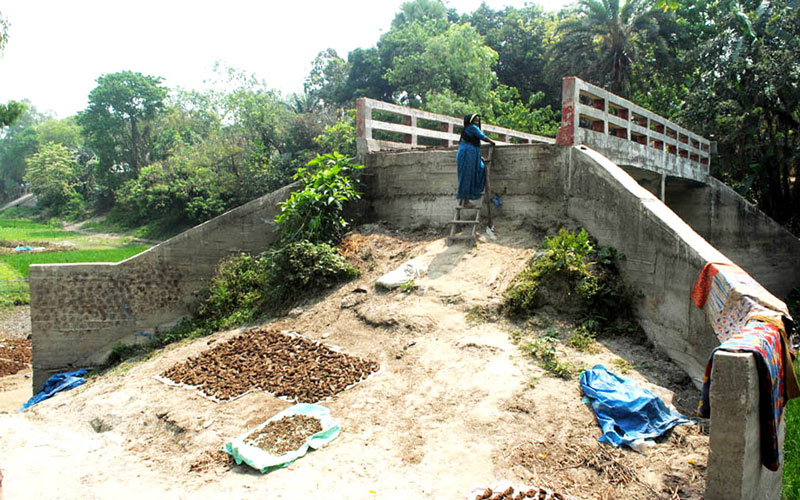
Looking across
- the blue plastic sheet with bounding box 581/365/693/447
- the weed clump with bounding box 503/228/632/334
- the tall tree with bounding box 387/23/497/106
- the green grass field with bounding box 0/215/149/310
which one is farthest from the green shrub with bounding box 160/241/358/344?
the tall tree with bounding box 387/23/497/106

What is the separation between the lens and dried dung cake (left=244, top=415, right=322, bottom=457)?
4.83 meters

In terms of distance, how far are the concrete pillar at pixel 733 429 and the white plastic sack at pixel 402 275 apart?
5.08 meters

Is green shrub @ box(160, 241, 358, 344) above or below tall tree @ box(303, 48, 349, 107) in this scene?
below

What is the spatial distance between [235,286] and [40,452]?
4739 millimetres

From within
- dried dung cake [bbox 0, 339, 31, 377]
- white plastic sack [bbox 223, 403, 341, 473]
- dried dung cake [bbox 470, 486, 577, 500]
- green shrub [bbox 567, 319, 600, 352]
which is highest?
green shrub [bbox 567, 319, 600, 352]

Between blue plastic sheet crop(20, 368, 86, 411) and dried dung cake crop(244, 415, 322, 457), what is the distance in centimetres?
628

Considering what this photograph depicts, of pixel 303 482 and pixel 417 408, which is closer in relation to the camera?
pixel 303 482

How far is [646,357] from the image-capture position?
6156mm

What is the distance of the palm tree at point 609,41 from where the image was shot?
864 inches

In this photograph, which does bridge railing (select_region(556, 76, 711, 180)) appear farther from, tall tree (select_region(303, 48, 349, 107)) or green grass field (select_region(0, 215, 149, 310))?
tall tree (select_region(303, 48, 349, 107))

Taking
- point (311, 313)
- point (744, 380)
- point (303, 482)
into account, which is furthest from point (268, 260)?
point (744, 380)

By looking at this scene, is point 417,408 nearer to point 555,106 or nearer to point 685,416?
point 685,416

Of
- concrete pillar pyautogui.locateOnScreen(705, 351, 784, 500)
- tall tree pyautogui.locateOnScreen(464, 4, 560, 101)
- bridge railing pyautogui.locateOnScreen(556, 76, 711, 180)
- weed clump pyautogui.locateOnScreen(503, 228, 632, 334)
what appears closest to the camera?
concrete pillar pyautogui.locateOnScreen(705, 351, 784, 500)

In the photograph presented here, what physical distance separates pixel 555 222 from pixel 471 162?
5.43 ft
